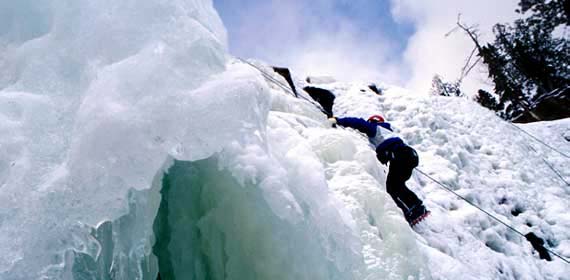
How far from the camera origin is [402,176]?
4.41 m

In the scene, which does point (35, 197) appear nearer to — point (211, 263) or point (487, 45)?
point (211, 263)

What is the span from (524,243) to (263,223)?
178 inches

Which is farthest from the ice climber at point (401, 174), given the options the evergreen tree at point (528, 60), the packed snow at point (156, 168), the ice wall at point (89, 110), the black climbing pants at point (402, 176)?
the evergreen tree at point (528, 60)

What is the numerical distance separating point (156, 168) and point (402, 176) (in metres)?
3.35

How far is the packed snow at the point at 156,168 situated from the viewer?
59.7 inches

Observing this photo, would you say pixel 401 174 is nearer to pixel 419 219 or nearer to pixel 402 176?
pixel 402 176

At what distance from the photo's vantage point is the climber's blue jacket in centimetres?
452

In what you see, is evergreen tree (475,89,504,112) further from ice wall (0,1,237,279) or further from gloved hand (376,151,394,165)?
ice wall (0,1,237,279)

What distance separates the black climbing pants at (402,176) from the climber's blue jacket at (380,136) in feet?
0.27

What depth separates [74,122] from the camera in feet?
5.57

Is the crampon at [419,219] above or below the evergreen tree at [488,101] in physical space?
below

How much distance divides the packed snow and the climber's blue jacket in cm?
143

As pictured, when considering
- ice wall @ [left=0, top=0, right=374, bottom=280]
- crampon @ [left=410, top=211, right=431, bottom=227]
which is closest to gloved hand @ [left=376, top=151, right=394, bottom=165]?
crampon @ [left=410, top=211, right=431, bottom=227]

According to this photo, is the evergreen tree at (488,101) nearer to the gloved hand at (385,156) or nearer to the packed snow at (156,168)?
the gloved hand at (385,156)
